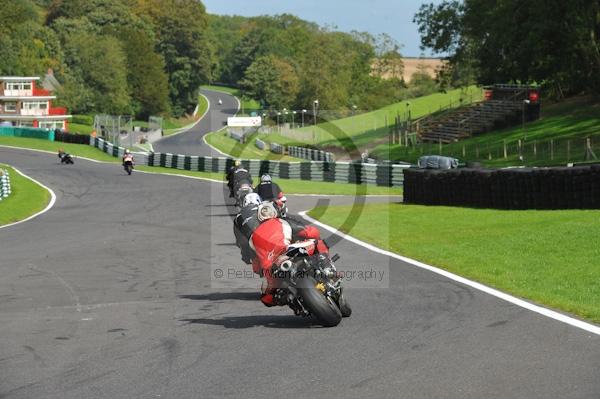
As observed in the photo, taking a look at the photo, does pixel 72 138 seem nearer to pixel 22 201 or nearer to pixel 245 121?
pixel 245 121

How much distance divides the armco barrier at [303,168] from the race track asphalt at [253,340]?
24.6 m

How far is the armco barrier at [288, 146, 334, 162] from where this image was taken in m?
77.7

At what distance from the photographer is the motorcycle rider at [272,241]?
1055 centimetres

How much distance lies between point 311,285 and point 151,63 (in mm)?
147084

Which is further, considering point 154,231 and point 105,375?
point 154,231

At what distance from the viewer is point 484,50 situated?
71.1m

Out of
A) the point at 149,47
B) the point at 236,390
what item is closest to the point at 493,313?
the point at 236,390

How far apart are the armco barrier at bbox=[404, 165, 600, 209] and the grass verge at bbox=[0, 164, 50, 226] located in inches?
506

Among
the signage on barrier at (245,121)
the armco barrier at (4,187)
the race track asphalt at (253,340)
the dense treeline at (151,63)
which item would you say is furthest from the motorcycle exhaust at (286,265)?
the dense treeline at (151,63)

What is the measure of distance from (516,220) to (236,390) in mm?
15582

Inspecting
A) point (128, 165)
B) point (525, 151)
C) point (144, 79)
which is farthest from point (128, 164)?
point (144, 79)

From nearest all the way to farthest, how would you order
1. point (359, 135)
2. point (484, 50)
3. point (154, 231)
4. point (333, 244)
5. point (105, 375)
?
1. point (105, 375)
2. point (333, 244)
3. point (154, 231)
4. point (484, 50)
5. point (359, 135)

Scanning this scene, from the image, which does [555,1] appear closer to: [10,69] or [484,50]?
[484,50]

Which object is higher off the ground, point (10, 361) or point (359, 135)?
point (359, 135)
